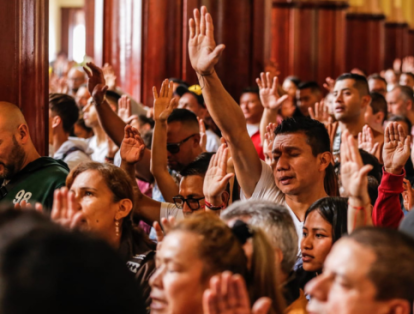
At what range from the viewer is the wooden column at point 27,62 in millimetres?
3596

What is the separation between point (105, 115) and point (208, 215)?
241cm

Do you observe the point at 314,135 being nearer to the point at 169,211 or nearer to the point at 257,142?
the point at 169,211

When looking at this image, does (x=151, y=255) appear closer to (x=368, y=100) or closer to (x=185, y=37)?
(x=368, y=100)

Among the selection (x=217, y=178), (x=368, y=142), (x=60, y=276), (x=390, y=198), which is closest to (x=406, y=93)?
(x=368, y=142)

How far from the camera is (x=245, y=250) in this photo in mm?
2139

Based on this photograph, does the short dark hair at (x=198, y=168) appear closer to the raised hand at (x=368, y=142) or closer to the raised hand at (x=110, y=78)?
the raised hand at (x=368, y=142)

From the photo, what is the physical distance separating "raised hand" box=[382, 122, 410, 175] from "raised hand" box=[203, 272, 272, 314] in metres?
1.68

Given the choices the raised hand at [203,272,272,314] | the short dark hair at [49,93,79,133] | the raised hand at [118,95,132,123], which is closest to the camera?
the raised hand at [203,272,272,314]

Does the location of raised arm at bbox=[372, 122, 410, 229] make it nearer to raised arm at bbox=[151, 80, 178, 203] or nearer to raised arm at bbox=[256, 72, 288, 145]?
raised arm at bbox=[151, 80, 178, 203]

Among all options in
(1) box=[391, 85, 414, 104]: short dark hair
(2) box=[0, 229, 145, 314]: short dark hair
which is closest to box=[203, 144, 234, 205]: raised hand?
(2) box=[0, 229, 145, 314]: short dark hair

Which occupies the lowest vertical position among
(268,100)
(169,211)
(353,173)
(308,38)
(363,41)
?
(169,211)

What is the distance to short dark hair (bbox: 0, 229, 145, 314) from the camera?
115 cm

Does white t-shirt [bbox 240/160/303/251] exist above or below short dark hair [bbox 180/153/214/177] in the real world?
below

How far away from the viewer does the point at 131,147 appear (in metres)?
3.73
